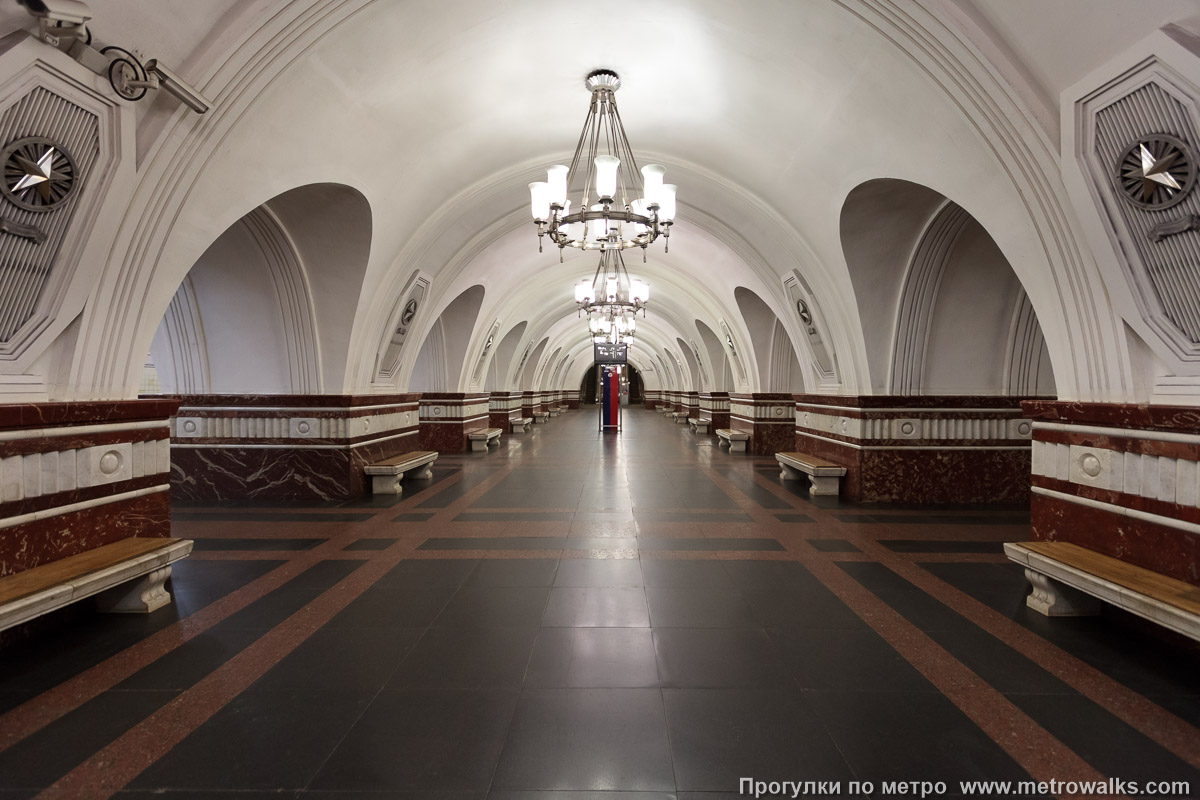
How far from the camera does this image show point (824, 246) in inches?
239

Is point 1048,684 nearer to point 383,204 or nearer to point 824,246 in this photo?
point 824,246

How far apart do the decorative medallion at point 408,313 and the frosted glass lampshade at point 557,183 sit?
3431 millimetres

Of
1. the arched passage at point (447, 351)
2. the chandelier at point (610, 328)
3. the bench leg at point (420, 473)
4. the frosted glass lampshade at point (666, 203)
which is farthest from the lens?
the chandelier at point (610, 328)

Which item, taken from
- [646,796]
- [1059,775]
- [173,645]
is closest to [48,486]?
[173,645]

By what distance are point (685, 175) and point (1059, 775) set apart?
254 inches

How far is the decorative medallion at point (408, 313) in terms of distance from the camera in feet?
24.3

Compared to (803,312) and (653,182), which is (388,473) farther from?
(803,312)

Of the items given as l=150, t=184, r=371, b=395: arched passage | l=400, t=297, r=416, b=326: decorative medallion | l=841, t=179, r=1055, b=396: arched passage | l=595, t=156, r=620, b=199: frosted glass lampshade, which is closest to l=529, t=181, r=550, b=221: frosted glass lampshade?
l=595, t=156, r=620, b=199: frosted glass lampshade

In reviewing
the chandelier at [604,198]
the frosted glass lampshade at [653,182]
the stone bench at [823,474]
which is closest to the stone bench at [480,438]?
the stone bench at [823,474]

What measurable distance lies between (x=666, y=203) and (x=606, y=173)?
601mm

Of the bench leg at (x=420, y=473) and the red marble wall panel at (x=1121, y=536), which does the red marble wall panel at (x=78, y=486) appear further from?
the red marble wall panel at (x=1121, y=536)

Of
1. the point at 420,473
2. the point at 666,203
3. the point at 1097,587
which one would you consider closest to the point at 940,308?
the point at 666,203

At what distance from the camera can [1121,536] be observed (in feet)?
10.2

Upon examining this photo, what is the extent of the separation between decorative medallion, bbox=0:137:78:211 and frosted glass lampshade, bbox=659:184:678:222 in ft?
12.1
